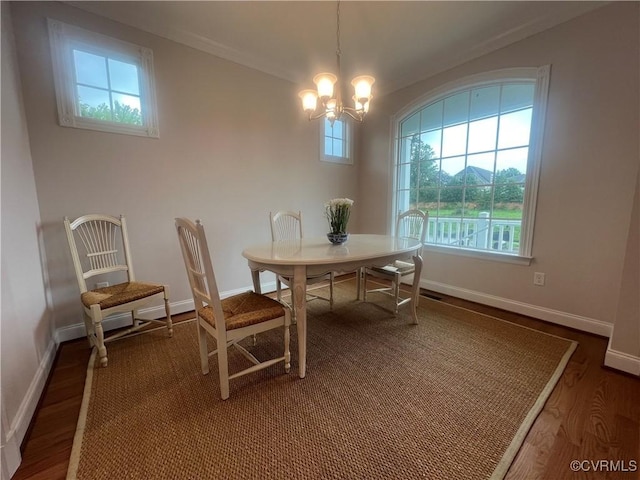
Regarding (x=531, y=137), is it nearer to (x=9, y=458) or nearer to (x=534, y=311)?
(x=534, y=311)

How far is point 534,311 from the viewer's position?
Answer: 2.53 meters

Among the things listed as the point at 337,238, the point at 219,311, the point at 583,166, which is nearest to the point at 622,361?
the point at 583,166

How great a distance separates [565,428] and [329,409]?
1152 millimetres

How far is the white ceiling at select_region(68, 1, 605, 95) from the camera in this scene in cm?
214

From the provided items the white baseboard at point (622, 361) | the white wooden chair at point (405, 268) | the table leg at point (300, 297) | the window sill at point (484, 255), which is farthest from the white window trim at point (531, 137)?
the table leg at point (300, 297)

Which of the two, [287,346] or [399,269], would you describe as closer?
[287,346]

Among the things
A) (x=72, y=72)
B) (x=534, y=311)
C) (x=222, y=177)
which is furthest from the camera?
(x=222, y=177)

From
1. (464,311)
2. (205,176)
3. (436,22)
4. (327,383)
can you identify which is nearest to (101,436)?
(327,383)

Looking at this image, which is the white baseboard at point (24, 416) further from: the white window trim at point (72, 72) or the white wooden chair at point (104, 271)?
the white window trim at point (72, 72)

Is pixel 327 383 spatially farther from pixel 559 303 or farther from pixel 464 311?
pixel 559 303

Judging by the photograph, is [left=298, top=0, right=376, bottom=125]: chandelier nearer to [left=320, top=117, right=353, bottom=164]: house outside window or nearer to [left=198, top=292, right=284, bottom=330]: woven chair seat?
[left=198, top=292, right=284, bottom=330]: woven chair seat

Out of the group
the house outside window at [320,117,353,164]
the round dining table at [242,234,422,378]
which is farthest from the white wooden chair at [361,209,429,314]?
the house outside window at [320,117,353,164]

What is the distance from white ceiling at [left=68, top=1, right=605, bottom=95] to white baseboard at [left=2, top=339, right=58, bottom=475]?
260 centimetres

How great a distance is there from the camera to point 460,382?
164 centimetres
